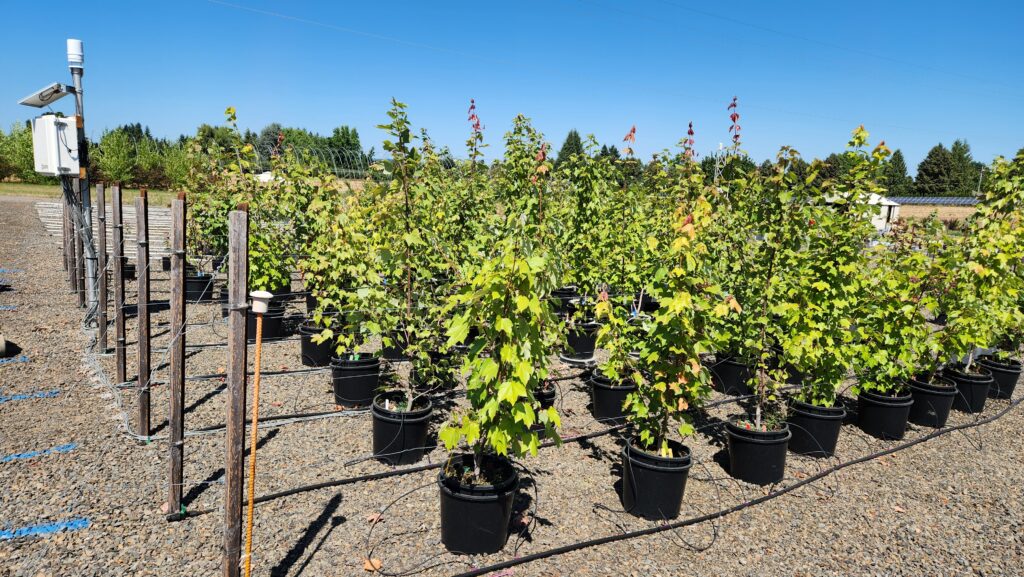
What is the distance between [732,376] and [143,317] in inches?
227

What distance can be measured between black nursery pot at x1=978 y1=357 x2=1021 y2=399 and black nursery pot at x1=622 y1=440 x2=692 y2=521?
542cm

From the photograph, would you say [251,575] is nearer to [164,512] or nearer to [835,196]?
[164,512]

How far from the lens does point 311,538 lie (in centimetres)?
334

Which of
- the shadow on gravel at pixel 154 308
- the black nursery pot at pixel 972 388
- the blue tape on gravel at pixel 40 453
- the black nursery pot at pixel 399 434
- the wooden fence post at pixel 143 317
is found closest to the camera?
the blue tape on gravel at pixel 40 453

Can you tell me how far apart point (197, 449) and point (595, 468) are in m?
3.09

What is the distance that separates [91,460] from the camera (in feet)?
13.2

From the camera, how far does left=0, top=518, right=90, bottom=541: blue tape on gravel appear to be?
3191mm

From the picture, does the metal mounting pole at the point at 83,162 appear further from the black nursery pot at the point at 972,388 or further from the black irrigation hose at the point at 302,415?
the black nursery pot at the point at 972,388

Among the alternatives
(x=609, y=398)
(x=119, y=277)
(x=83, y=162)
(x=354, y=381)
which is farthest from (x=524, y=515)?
(x=83, y=162)

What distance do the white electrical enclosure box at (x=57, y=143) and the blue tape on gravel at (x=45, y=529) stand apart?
15.5ft

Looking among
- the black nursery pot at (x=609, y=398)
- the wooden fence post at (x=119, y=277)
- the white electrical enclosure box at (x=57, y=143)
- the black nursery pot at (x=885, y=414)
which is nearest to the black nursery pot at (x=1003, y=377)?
the black nursery pot at (x=885, y=414)

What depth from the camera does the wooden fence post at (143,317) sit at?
13.4 feet

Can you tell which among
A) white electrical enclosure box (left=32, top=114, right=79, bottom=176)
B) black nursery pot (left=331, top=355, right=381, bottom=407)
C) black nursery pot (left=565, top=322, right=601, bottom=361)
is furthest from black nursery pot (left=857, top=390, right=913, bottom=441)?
white electrical enclosure box (left=32, top=114, right=79, bottom=176)

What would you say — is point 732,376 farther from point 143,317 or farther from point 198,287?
point 198,287
